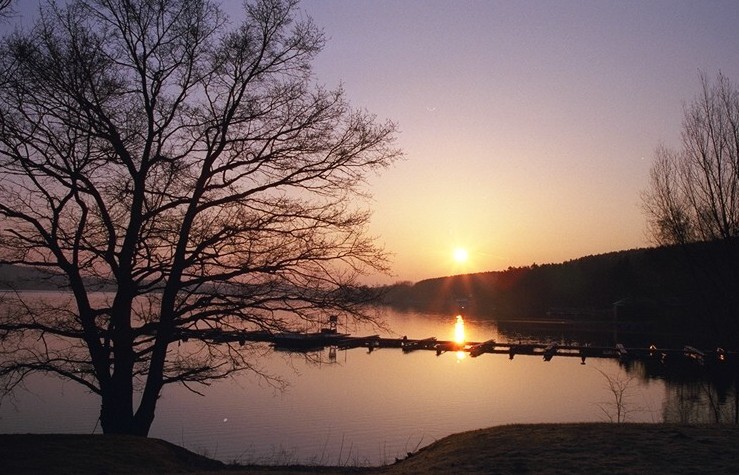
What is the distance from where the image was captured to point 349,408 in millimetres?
21984

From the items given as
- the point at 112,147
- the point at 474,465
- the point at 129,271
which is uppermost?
the point at 112,147

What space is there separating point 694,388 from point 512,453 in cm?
2007

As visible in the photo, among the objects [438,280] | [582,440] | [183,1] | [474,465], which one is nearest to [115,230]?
[183,1]

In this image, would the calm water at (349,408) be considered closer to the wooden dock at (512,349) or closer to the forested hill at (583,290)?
the wooden dock at (512,349)

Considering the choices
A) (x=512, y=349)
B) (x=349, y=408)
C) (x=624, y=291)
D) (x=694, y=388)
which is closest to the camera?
(x=349, y=408)

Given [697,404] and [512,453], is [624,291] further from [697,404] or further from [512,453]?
[512,453]

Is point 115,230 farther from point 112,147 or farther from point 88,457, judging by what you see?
point 88,457

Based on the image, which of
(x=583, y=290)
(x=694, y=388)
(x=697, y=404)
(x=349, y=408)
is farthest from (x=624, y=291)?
(x=349, y=408)

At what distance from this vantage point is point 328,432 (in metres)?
18.5

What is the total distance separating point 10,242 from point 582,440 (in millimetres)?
9957

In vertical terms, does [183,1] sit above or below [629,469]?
above

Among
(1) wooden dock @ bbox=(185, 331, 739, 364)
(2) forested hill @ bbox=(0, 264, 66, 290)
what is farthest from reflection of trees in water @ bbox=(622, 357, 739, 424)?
(2) forested hill @ bbox=(0, 264, 66, 290)

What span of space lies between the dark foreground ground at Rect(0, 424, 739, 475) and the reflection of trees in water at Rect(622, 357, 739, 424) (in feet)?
25.8

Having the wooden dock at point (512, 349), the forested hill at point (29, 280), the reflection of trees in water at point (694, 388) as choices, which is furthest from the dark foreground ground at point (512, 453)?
the wooden dock at point (512, 349)
